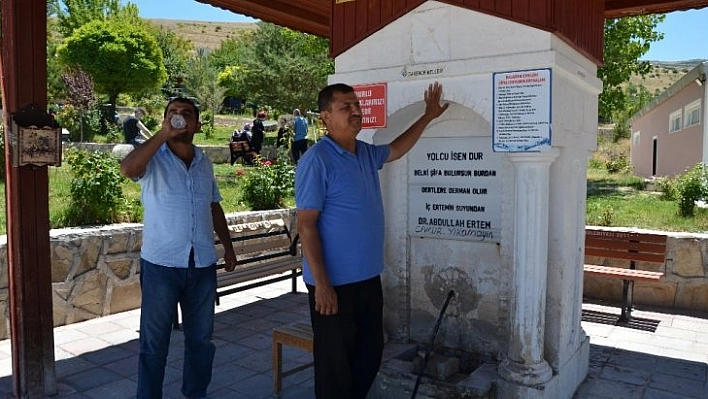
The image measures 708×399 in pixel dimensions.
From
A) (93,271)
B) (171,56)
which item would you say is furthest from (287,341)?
(171,56)

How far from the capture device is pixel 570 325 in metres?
3.85

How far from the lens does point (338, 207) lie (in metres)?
2.80

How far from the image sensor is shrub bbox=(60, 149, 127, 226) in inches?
237

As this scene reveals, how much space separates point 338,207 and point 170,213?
3.73 ft

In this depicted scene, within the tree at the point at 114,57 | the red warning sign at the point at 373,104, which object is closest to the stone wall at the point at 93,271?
the red warning sign at the point at 373,104

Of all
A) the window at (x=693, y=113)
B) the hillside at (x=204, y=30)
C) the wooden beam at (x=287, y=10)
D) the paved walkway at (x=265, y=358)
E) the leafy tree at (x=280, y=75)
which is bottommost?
the paved walkway at (x=265, y=358)

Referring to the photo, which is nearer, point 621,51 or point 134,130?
point 134,130

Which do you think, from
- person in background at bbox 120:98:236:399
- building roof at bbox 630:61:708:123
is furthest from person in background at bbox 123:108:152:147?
building roof at bbox 630:61:708:123

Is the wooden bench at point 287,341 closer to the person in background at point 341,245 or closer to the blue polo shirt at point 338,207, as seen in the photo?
the person in background at point 341,245

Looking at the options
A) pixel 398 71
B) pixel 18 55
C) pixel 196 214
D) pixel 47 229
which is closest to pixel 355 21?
pixel 398 71

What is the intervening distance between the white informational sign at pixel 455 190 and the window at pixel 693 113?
592 inches

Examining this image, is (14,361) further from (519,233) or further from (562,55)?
(562,55)

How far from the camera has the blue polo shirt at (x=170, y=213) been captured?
331cm

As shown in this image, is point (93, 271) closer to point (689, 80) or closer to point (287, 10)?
point (287, 10)
